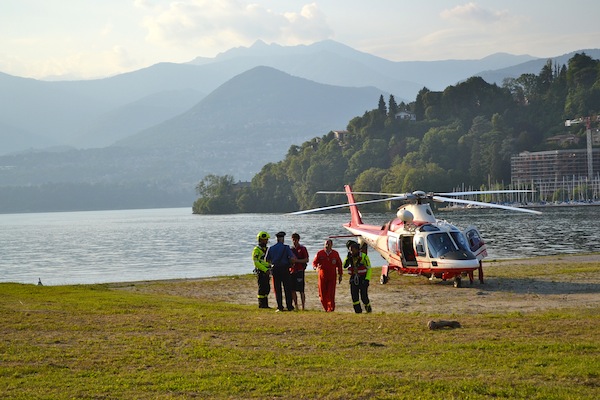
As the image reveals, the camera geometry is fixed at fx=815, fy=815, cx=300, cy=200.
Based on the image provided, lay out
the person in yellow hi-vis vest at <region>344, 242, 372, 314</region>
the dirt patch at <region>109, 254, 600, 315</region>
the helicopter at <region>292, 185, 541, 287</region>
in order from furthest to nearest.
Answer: the helicopter at <region>292, 185, 541, 287</region>, the dirt patch at <region>109, 254, 600, 315</region>, the person in yellow hi-vis vest at <region>344, 242, 372, 314</region>

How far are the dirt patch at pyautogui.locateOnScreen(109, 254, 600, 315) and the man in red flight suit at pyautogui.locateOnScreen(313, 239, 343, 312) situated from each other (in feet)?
3.40

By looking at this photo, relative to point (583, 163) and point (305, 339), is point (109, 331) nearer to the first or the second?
point (305, 339)

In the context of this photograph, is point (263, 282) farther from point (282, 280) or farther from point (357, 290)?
point (357, 290)

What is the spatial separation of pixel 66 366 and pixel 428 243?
46.2ft

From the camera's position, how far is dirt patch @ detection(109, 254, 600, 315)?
18.3m

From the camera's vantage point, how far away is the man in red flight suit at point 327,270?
17.8m

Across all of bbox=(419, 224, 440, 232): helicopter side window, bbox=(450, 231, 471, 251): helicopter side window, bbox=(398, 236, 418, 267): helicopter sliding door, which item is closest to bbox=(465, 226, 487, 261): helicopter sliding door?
bbox=(450, 231, 471, 251): helicopter side window

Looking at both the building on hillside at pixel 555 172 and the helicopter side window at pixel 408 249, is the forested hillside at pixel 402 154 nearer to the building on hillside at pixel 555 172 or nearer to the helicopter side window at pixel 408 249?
the building on hillside at pixel 555 172

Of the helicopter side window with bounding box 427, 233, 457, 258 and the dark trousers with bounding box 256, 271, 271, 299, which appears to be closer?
the dark trousers with bounding box 256, 271, 271, 299

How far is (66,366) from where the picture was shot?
10688 mm

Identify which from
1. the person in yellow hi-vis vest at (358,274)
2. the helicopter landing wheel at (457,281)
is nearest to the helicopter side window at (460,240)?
the helicopter landing wheel at (457,281)

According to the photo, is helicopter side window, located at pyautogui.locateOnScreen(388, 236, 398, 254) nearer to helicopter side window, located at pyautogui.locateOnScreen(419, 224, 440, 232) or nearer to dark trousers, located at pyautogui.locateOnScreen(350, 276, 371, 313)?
helicopter side window, located at pyautogui.locateOnScreen(419, 224, 440, 232)

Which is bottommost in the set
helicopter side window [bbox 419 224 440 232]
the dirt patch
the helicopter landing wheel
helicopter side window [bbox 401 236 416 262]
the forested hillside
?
the dirt patch

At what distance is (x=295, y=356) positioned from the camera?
11227 mm
